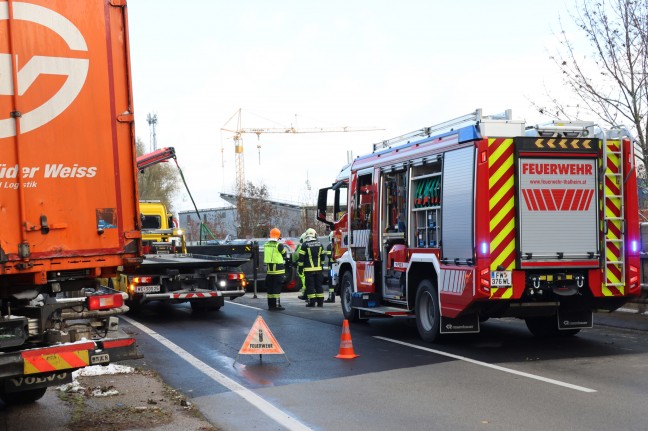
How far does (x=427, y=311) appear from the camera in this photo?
11164 millimetres

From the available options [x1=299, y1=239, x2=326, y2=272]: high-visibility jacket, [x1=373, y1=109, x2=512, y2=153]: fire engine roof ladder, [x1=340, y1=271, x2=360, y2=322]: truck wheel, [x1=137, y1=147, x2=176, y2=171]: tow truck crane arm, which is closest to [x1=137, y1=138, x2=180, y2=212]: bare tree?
[x1=137, y1=147, x2=176, y2=171]: tow truck crane arm

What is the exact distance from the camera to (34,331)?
6.33 m

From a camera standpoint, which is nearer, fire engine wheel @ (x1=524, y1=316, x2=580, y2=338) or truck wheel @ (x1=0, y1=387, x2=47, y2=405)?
truck wheel @ (x1=0, y1=387, x2=47, y2=405)

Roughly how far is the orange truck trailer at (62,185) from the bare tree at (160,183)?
→ 177 ft

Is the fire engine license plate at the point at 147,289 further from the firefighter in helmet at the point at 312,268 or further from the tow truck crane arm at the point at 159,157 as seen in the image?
the tow truck crane arm at the point at 159,157

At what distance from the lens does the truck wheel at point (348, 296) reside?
14.0 m

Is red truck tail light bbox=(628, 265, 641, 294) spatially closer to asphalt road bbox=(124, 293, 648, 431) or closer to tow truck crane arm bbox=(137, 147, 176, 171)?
asphalt road bbox=(124, 293, 648, 431)

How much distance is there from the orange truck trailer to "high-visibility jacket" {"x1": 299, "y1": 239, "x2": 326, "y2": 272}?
10622mm

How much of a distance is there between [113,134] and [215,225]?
55.2 metres

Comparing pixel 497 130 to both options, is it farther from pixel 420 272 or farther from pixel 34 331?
pixel 34 331

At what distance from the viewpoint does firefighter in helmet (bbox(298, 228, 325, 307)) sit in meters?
17.4

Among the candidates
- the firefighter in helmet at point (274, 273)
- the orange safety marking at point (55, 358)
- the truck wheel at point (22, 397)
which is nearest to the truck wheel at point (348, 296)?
the firefighter in helmet at point (274, 273)

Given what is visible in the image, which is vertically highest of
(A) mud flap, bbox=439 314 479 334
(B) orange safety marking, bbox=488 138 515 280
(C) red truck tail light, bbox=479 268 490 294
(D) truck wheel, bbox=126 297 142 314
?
(B) orange safety marking, bbox=488 138 515 280

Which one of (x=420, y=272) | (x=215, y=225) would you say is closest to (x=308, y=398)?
(x=420, y=272)
